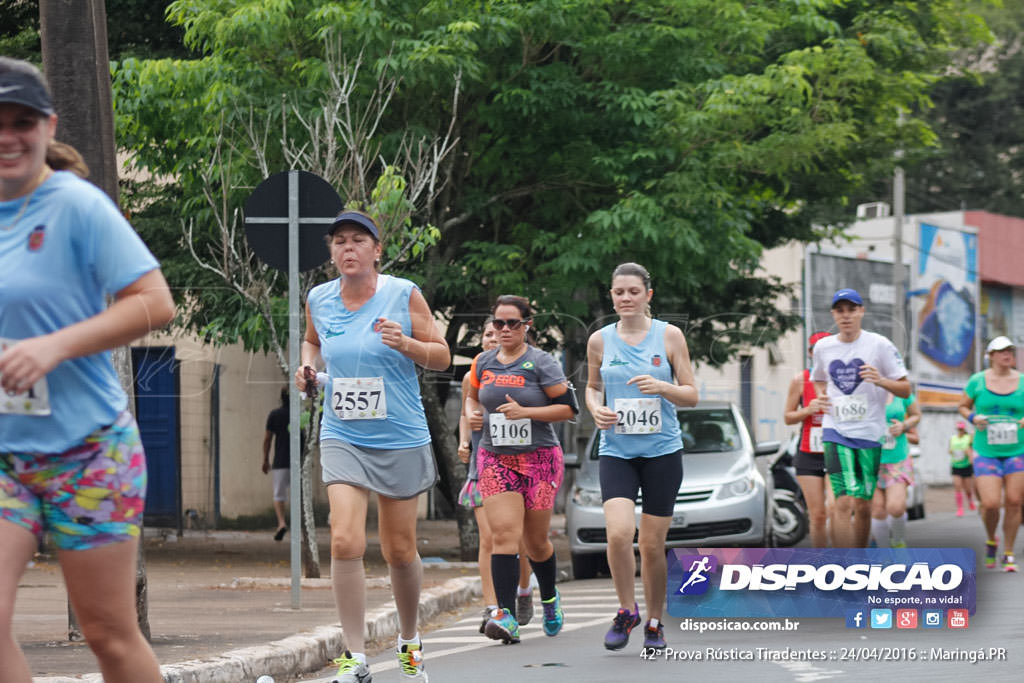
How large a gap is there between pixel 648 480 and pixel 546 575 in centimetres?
145

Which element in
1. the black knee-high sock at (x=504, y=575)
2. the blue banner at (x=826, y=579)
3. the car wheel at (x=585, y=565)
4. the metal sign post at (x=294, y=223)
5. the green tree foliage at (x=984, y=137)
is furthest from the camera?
the green tree foliage at (x=984, y=137)

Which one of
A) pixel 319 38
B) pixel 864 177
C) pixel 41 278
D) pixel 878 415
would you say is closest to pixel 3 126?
pixel 41 278

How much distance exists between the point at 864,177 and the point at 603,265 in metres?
7.68

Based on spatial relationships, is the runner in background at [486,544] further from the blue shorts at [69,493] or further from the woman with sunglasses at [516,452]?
the blue shorts at [69,493]

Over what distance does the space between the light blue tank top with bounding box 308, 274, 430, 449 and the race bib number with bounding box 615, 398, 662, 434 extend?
4.61 ft

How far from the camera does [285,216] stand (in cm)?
1117

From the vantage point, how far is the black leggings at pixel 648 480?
8.46 metres

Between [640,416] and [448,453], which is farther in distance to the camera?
[448,453]

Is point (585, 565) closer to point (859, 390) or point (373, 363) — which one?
point (859, 390)

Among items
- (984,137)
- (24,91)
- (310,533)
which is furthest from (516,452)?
(984,137)

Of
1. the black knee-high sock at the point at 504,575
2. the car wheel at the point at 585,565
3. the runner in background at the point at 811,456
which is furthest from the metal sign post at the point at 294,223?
the car wheel at the point at 585,565

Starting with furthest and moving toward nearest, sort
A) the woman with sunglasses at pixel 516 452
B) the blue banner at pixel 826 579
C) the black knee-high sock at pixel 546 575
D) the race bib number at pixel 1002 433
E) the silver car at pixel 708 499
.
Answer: the silver car at pixel 708 499 < the race bib number at pixel 1002 433 < the black knee-high sock at pixel 546 575 < the woman with sunglasses at pixel 516 452 < the blue banner at pixel 826 579

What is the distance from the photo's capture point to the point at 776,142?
1731cm

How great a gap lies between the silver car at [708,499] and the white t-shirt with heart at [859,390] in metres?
3.80
